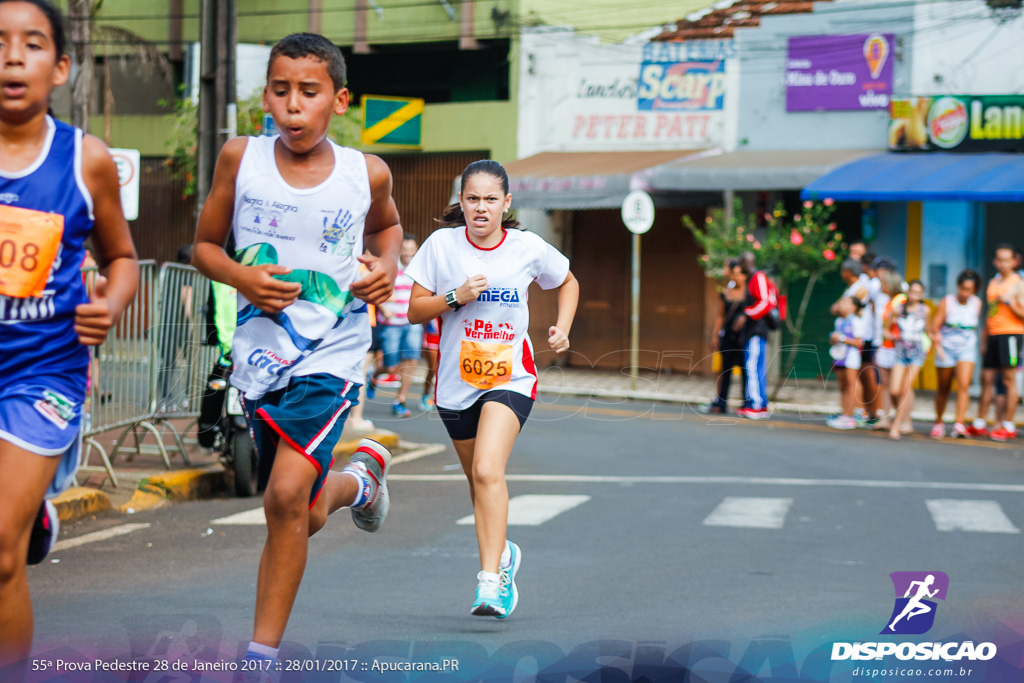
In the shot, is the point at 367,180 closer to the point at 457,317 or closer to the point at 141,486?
the point at 457,317

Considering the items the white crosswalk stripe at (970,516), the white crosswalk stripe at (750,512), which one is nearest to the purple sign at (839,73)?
the white crosswalk stripe at (970,516)

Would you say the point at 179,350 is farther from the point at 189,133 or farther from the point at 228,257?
the point at 189,133

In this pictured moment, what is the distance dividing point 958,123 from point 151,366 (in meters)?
15.1

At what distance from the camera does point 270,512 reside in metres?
4.32

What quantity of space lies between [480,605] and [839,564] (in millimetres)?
3130

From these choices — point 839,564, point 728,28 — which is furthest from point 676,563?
point 728,28

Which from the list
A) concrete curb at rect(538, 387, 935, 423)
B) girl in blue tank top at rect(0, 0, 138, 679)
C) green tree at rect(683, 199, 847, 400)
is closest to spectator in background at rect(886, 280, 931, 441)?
concrete curb at rect(538, 387, 935, 423)

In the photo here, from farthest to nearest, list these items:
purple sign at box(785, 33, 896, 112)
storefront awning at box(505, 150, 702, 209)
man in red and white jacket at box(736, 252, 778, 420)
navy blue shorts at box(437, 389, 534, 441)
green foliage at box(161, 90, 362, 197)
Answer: green foliage at box(161, 90, 362, 197), storefront awning at box(505, 150, 702, 209), purple sign at box(785, 33, 896, 112), man in red and white jacket at box(736, 252, 778, 420), navy blue shorts at box(437, 389, 534, 441)

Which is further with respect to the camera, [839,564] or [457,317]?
[839,564]

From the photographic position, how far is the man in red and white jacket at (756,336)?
54.9ft

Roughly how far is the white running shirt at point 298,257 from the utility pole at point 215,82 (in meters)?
7.71

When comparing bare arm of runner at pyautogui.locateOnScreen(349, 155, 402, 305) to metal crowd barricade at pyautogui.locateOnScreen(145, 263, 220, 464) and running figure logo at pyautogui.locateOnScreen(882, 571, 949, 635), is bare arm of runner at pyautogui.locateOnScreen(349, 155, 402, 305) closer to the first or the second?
running figure logo at pyautogui.locateOnScreen(882, 571, 949, 635)

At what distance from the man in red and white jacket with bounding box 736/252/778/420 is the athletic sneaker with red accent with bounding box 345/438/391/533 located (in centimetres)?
1170

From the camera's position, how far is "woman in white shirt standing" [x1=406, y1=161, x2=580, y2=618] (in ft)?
17.5
